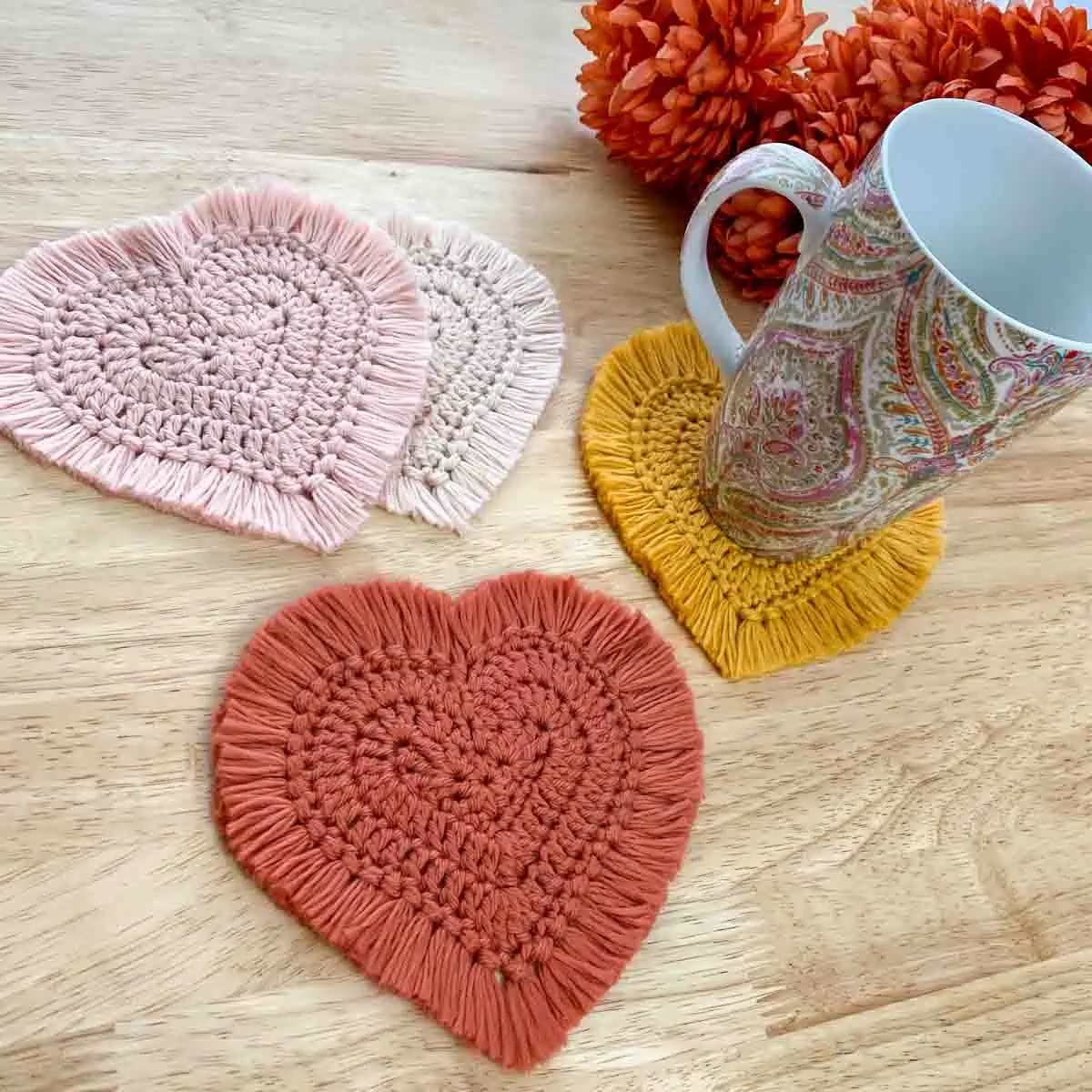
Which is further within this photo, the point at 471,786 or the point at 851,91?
the point at 851,91

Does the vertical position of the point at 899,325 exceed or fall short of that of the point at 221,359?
it exceeds it

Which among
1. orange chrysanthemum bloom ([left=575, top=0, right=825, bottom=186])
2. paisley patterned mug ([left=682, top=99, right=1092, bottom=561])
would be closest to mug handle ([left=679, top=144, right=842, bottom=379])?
paisley patterned mug ([left=682, top=99, right=1092, bottom=561])

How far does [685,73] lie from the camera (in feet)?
1.55

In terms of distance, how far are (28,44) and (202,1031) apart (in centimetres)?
45

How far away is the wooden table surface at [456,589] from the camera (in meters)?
0.34

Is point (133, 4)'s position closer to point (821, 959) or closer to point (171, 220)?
A: point (171, 220)

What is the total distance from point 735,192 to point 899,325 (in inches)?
3.8

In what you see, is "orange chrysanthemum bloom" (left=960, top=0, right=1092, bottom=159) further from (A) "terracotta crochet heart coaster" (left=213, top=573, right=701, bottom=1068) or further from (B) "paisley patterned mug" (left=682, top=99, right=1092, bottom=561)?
(A) "terracotta crochet heart coaster" (left=213, top=573, right=701, bottom=1068)

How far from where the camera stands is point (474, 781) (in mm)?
374

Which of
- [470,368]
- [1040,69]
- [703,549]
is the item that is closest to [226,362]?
[470,368]

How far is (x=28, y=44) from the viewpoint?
1.63 feet

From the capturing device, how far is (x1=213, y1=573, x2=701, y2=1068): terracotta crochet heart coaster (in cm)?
35

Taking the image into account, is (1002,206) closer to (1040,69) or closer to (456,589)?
(1040,69)

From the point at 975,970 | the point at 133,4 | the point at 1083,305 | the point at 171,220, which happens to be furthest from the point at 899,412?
the point at 133,4
